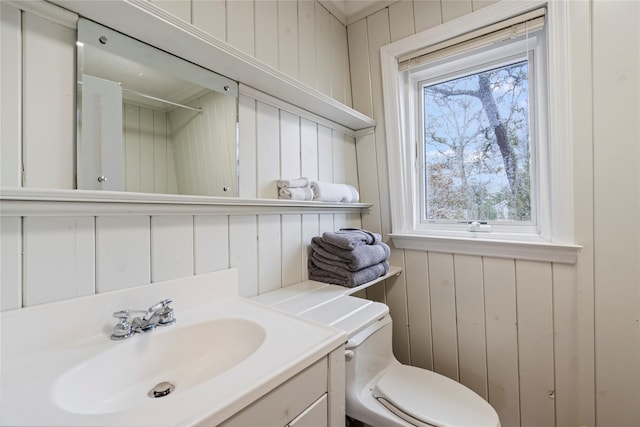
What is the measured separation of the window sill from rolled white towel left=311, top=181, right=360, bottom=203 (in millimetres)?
314

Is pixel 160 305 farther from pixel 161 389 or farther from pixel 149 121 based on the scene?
pixel 149 121

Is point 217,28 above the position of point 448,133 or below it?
above

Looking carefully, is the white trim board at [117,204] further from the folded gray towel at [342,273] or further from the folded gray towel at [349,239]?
→ the folded gray towel at [342,273]

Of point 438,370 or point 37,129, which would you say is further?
point 438,370

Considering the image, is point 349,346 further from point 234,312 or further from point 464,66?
point 464,66

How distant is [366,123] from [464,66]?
534 millimetres

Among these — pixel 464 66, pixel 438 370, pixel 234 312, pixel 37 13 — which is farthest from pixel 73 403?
pixel 464 66

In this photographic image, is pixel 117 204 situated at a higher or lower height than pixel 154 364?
higher

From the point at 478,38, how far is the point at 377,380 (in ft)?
4.97

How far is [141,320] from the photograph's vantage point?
0.71 metres

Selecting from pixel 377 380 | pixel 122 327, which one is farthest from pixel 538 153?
pixel 122 327

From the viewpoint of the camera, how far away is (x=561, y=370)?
3.75ft

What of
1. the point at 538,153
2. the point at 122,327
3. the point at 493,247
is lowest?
the point at 122,327

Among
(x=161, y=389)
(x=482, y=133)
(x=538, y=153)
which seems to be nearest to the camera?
(x=161, y=389)
